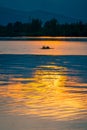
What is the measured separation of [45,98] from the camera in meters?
15.1

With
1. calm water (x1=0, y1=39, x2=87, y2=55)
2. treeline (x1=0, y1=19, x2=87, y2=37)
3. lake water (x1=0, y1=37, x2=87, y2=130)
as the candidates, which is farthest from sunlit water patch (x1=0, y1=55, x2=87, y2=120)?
treeline (x1=0, y1=19, x2=87, y2=37)

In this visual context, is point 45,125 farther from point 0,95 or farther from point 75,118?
point 0,95

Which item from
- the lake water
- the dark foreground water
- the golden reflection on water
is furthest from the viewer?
the golden reflection on water

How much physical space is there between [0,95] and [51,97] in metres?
1.44

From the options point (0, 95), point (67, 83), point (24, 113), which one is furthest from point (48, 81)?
point (24, 113)

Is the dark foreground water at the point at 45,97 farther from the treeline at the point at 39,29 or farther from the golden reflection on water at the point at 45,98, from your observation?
Answer: the treeline at the point at 39,29

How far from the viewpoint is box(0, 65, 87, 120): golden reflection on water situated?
41.5 feet

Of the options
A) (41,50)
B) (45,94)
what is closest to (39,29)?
(41,50)

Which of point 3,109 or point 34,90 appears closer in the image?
point 3,109

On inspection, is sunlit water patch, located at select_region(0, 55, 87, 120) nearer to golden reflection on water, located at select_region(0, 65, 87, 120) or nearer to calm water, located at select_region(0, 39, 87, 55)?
golden reflection on water, located at select_region(0, 65, 87, 120)

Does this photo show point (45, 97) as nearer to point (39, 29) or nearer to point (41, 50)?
point (41, 50)

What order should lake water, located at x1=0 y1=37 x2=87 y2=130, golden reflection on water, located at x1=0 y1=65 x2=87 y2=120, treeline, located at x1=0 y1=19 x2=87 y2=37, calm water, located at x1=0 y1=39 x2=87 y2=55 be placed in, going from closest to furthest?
lake water, located at x1=0 y1=37 x2=87 y2=130, golden reflection on water, located at x1=0 y1=65 x2=87 y2=120, calm water, located at x1=0 y1=39 x2=87 y2=55, treeline, located at x1=0 y1=19 x2=87 y2=37

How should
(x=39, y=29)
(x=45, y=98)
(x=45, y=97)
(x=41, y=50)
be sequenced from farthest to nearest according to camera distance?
(x=39, y=29) < (x=41, y=50) < (x=45, y=97) < (x=45, y=98)

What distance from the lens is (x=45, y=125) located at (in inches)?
437
